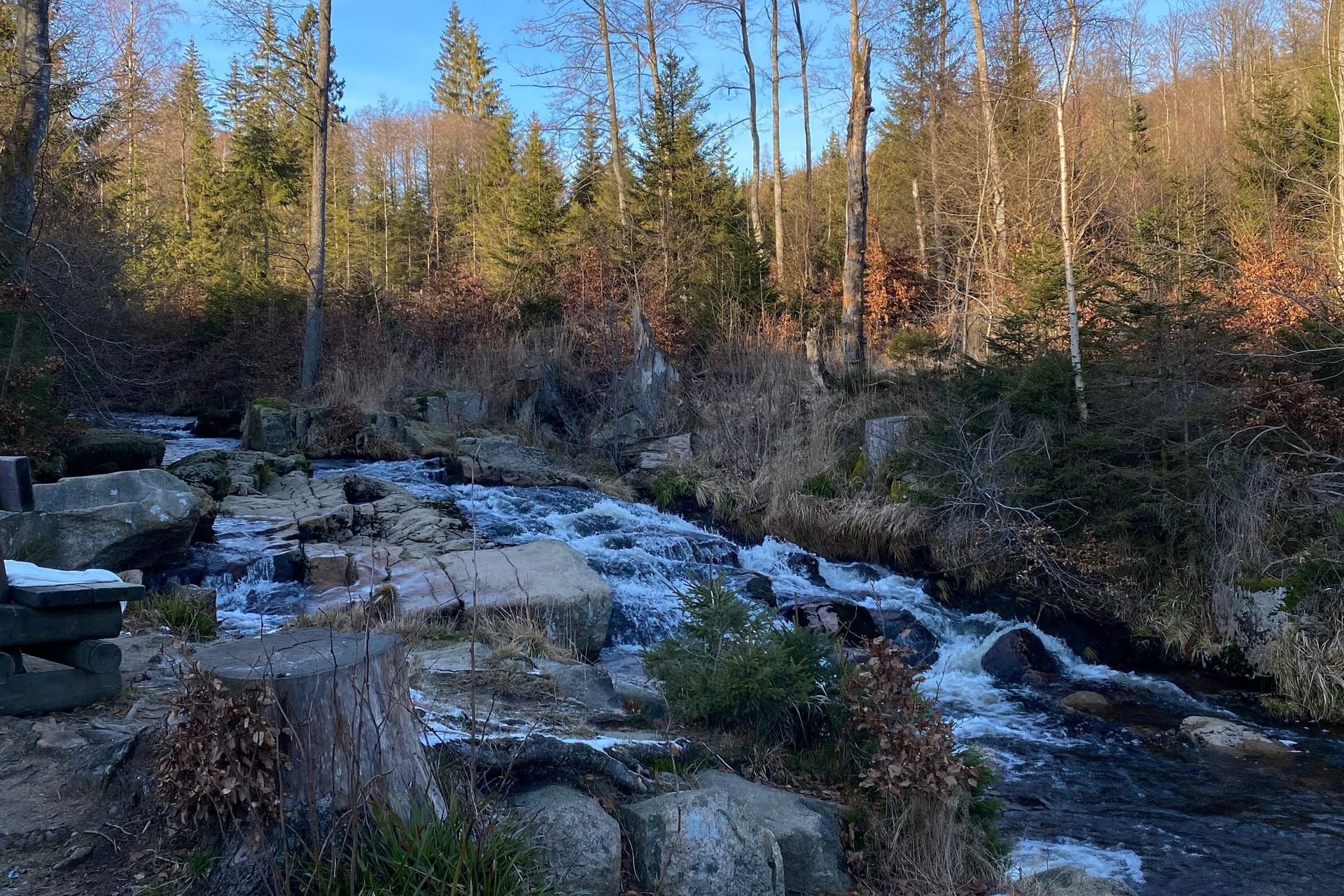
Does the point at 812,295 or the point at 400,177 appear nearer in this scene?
the point at 812,295

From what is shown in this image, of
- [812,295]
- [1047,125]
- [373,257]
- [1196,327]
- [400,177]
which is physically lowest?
[1196,327]

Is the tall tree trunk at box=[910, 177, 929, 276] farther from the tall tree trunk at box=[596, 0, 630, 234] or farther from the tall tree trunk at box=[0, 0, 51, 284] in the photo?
the tall tree trunk at box=[0, 0, 51, 284]

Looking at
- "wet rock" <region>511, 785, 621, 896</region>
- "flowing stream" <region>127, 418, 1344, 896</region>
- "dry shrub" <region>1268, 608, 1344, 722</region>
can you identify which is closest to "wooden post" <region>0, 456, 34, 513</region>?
"flowing stream" <region>127, 418, 1344, 896</region>

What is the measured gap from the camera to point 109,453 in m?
11.4

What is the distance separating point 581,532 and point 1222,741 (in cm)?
690

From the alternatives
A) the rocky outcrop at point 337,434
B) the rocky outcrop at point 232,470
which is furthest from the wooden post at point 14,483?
the rocky outcrop at point 337,434

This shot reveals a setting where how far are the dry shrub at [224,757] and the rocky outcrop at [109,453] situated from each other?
29.4ft

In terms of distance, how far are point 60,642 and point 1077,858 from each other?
5180mm

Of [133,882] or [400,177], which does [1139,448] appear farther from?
[400,177]

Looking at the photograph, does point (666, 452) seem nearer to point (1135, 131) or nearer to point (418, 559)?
point (418, 559)

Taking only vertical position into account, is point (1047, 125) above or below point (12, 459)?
above

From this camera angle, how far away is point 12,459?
3537 mm

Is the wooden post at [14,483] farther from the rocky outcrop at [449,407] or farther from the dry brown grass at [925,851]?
the rocky outcrop at [449,407]

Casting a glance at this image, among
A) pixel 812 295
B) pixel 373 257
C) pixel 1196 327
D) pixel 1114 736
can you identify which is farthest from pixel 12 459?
pixel 373 257
